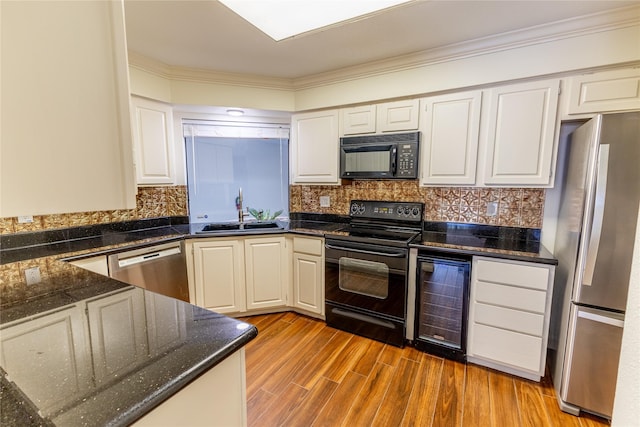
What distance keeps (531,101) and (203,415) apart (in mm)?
2540

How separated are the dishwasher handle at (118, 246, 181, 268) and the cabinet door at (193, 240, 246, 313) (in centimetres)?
18

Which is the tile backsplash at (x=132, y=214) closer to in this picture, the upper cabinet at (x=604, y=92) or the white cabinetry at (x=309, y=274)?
the white cabinetry at (x=309, y=274)

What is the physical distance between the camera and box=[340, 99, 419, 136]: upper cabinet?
242 cm

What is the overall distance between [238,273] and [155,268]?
705mm

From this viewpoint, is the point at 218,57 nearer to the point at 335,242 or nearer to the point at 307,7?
the point at 307,7

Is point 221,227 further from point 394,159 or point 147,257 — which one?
point 394,159

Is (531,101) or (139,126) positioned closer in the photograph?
(531,101)

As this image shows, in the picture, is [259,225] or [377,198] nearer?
→ [377,198]

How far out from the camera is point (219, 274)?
8.73 feet

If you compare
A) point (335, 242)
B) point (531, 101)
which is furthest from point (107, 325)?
point (531, 101)

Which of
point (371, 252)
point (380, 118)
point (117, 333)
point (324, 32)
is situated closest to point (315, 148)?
point (380, 118)

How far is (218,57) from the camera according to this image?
2.41 meters

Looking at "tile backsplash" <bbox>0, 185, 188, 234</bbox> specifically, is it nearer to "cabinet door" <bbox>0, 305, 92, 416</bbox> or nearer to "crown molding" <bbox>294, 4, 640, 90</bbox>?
"cabinet door" <bbox>0, 305, 92, 416</bbox>

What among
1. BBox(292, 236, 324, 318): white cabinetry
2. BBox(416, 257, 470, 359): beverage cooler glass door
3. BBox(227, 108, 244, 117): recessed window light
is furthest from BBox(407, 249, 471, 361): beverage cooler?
BBox(227, 108, 244, 117): recessed window light
